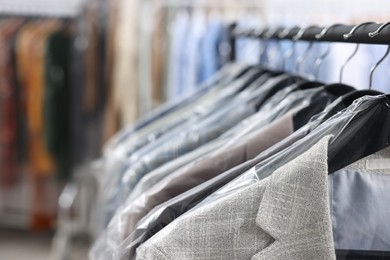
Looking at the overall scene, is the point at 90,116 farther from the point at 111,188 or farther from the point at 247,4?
the point at 111,188

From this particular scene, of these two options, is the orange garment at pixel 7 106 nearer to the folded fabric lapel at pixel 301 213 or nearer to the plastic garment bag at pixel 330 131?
the plastic garment bag at pixel 330 131

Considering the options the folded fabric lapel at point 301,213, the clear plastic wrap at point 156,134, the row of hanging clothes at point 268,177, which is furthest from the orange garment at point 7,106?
the folded fabric lapel at point 301,213

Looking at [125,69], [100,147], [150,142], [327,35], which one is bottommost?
[100,147]

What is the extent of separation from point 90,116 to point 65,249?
2.46 feet

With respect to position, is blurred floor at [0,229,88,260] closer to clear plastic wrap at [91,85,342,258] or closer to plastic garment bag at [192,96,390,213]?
clear plastic wrap at [91,85,342,258]

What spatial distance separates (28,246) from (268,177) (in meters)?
3.10

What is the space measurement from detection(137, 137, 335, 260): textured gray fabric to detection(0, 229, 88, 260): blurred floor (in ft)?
8.81

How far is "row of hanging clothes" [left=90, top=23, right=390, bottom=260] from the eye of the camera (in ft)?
2.62

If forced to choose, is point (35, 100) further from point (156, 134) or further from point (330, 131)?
point (330, 131)

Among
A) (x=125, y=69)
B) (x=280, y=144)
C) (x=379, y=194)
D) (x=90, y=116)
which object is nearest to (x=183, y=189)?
(x=280, y=144)

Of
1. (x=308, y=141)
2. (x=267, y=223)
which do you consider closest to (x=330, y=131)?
(x=308, y=141)

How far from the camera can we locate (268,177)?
821mm

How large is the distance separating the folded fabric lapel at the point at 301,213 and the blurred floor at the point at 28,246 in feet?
8.98

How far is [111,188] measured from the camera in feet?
4.89
